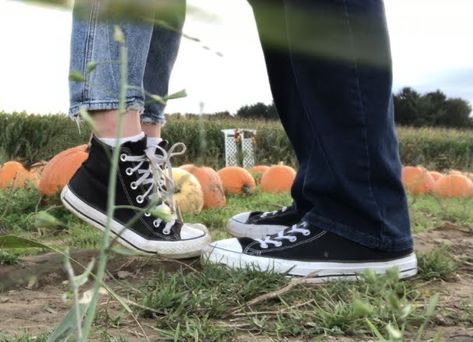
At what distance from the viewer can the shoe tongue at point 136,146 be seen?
4.56ft

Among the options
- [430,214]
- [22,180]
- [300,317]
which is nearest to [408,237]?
[300,317]

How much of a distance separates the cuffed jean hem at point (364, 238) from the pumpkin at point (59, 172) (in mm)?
1543

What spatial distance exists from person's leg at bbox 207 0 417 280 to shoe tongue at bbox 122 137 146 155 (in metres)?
0.29

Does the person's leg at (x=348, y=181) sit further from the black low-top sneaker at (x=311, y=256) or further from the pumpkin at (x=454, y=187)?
the pumpkin at (x=454, y=187)

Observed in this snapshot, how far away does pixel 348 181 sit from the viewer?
132cm

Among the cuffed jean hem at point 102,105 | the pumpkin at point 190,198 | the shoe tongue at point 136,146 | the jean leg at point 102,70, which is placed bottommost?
the pumpkin at point 190,198

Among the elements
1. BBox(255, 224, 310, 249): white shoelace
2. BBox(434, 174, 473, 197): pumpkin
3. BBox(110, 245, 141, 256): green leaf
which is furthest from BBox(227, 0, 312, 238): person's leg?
BBox(434, 174, 473, 197): pumpkin

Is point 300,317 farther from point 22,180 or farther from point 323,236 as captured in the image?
point 22,180

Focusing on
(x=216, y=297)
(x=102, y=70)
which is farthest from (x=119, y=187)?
(x=216, y=297)

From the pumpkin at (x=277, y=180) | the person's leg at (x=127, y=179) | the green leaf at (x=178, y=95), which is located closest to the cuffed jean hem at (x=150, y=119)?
the person's leg at (x=127, y=179)

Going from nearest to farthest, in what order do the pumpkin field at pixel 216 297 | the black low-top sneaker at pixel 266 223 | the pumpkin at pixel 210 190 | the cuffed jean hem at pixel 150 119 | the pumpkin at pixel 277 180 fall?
the pumpkin field at pixel 216 297
the cuffed jean hem at pixel 150 119
the black low-top sneaker at pixel 266 223
the pumpkin at pixel 210 190
the pumpkin at pixel 277 180

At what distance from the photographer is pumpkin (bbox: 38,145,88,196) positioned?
2652mm

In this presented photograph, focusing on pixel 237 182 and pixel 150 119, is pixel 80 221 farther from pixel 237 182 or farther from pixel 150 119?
pixel 237 182

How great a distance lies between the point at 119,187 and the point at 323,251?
501 mm
